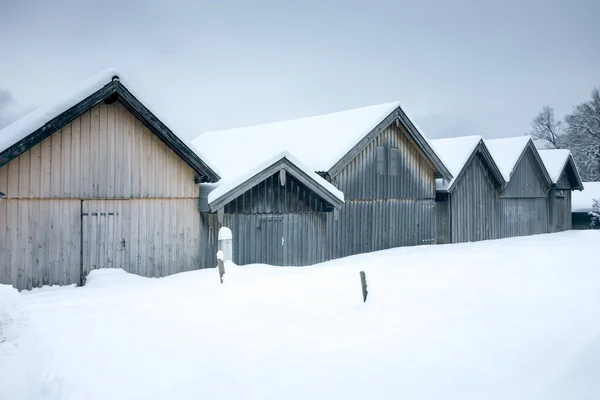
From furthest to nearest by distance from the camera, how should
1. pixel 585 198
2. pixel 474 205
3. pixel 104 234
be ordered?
pixel 585 198, pixel 474 205, pixel 104 234

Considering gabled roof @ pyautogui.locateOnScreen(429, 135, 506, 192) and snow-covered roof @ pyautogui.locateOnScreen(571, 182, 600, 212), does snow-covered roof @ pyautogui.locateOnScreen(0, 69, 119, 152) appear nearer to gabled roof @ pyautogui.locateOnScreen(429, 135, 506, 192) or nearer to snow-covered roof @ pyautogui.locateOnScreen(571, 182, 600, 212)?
gabled roof @ pyautogui.locateOnScreen(429, 135, 506, 192)

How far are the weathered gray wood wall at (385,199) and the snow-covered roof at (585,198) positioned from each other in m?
20.3

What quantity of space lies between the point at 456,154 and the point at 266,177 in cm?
1345

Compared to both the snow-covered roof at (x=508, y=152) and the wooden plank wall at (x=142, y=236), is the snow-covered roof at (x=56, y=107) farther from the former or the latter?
the snow-covered roof at (x=508, y=152)

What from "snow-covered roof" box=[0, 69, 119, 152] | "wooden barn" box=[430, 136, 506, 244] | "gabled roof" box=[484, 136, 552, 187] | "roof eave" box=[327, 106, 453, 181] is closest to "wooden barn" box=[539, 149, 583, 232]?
"gabled roof" box=[484, 136, 552, 187]

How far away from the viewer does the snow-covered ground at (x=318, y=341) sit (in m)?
5.64

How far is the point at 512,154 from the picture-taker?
28078mm

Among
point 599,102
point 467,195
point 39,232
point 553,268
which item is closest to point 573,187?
point 467,195

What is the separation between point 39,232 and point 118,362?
7393mm

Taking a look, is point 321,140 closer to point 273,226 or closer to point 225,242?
point 273,226

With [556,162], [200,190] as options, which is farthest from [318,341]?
[556,162]

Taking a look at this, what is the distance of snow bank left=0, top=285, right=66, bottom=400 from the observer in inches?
236

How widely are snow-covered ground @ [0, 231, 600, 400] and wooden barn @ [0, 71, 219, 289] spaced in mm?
1852

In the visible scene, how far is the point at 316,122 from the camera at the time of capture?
22.8m
